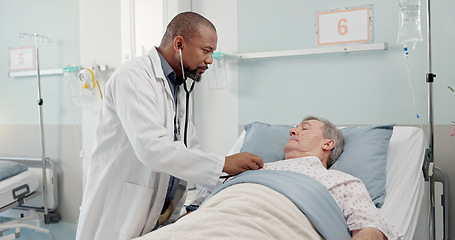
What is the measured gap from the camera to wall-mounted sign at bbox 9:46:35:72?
340 cm

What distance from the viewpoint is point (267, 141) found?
1982 mm

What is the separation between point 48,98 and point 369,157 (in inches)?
105

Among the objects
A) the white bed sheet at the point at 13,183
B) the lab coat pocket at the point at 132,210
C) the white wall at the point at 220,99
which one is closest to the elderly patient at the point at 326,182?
the lab coat pocket at the point at 132,210

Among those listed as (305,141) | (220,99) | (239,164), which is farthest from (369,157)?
(220,99)

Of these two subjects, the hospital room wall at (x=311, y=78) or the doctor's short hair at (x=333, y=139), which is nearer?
the doctor's short hair at (x=333, y=139)

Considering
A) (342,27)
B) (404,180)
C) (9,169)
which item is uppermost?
(342,27)

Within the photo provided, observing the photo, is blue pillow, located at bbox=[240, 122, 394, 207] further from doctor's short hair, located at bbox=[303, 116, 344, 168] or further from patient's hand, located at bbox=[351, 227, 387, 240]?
patient's hand, located at bbox=[351, 227, 387, 240]

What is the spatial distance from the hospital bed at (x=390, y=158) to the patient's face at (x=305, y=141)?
13cm

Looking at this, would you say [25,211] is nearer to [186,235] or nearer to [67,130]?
[67,130]

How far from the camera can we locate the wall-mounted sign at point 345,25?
2.28 m

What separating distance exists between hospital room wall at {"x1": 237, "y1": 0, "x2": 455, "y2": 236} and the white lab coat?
1.08 metres

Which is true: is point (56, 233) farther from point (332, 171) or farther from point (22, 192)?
point (332, 171)

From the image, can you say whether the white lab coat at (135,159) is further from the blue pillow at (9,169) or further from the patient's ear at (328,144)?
the blue pillow at (9,169)

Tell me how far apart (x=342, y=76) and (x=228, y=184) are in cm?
125
